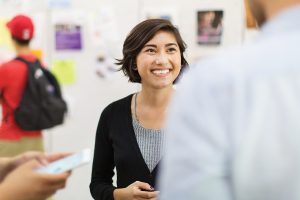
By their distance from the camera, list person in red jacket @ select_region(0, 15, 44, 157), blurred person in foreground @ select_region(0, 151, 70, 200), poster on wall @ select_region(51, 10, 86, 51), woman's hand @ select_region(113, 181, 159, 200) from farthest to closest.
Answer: poster on wall @ select_region(51, 10, 86, 51), person in red jacket @ select_region(0, 15, 44, 157), woman's hand @ select_region(113, 181, 159, 200), blurred person in foreground @ select_region(0, 151, 70, 200)

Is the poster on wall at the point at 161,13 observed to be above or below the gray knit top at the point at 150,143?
above

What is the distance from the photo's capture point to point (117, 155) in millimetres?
1589

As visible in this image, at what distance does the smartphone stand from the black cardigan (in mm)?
670

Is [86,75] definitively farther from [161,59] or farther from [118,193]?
[118,193]

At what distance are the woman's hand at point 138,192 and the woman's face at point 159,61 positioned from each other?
37cm

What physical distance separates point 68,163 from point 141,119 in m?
0.81

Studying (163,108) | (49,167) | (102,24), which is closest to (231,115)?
(49,167)

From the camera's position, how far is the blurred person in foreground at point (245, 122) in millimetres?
542

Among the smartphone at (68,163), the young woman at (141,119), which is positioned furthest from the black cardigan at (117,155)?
the smartphone at (68,163)

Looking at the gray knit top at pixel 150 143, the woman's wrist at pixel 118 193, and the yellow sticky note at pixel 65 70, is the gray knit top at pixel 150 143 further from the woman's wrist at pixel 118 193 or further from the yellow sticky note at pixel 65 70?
the yellow sticky note at pixel 65 70

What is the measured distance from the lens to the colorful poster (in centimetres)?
310

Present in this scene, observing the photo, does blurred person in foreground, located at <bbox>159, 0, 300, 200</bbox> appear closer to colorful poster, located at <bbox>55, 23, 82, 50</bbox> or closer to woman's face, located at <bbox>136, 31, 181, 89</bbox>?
woman's face, located at <bbox>136, 31, 181, 89</bbox>

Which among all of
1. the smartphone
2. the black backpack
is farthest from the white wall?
the smartphone

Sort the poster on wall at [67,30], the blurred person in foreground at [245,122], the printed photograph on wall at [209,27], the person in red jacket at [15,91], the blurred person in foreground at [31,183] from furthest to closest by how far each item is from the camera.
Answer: the poster on wall at [67,30]
the printed photograph on wall at [209,27]
the person in red jacket at [15,91]
the blurred person in foreground at [31,183]
the blurred person in foreground at [245,122]
